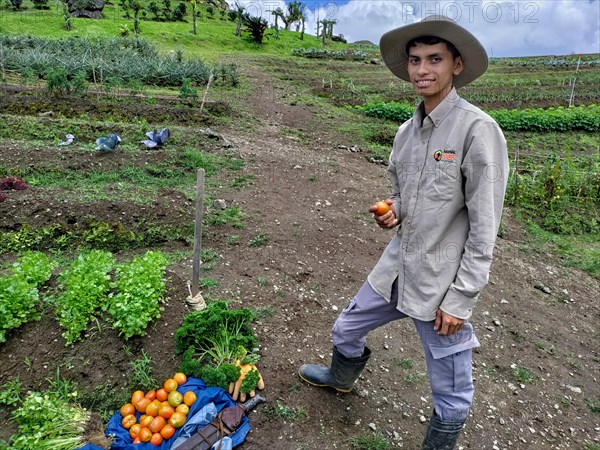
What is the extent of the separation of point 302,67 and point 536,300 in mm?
20685

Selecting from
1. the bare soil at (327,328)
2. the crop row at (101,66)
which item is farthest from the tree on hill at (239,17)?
the bare soil at (327,328)

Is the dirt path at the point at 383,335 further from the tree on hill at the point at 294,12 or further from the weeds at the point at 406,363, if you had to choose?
the tree on hill at the point at 294,12

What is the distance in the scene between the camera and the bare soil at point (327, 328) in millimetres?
2783

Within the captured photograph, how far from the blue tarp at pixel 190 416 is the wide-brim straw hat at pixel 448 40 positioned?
2.18m

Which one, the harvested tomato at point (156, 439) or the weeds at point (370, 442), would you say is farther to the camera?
the weeds at point (370, 442)

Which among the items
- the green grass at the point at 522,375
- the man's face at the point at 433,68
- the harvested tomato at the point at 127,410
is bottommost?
the green grass at the point at 522,375

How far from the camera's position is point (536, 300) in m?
4.55

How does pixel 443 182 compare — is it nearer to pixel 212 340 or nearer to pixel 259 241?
pixel 212 340

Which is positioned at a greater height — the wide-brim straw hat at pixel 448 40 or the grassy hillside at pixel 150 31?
the grassy hillside at pixel 150 31

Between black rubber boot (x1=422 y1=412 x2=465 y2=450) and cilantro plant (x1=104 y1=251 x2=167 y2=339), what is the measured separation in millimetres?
1925

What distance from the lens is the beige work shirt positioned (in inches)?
69.9

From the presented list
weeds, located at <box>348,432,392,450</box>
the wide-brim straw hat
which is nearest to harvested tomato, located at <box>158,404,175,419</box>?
weeds, located at <box>348,432,392,450</box>

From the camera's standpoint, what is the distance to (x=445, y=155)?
1872 millimetres

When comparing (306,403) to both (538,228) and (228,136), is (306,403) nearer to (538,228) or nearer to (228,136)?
(538,228)
